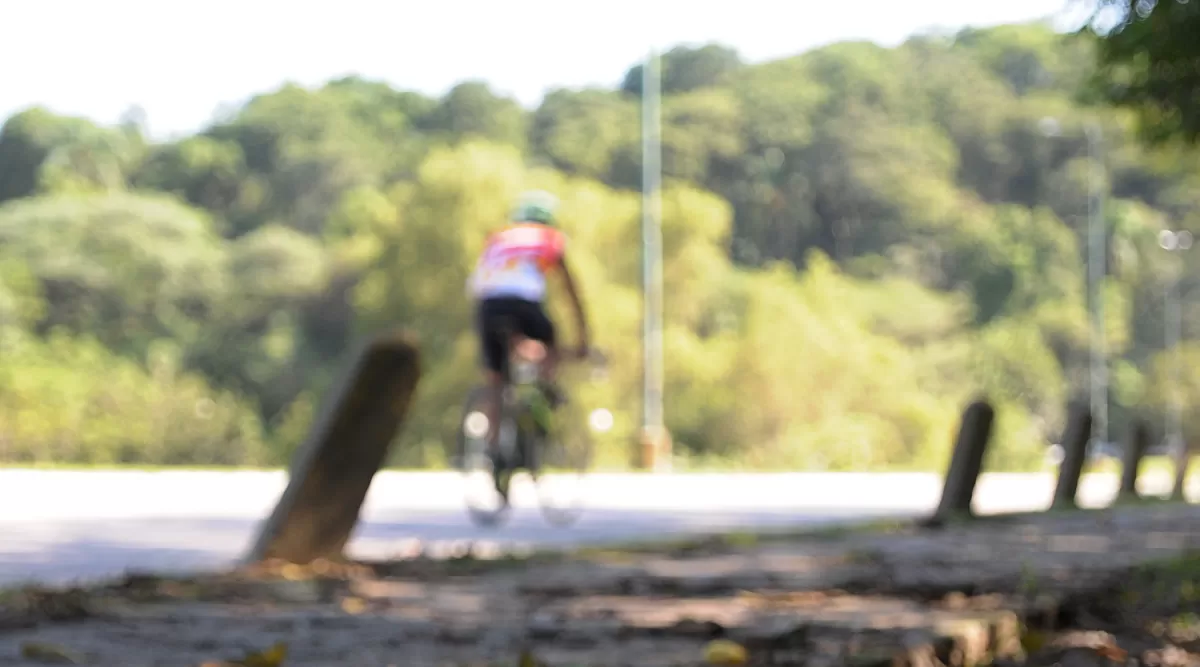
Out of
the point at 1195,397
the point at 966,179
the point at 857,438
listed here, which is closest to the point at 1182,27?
the point at 857,438

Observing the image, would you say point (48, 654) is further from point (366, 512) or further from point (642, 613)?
point (366, 512)

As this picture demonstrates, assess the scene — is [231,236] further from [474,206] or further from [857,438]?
[857,438]

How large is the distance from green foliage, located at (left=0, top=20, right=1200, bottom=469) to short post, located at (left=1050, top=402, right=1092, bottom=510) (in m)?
1.69

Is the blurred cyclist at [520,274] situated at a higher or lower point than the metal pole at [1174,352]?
lower

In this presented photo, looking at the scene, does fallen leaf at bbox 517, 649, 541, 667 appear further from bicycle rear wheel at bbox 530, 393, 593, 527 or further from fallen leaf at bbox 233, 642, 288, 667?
bicycle rear wheel at bbox 530, 393, 593, 527

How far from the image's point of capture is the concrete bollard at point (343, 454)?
5492mm

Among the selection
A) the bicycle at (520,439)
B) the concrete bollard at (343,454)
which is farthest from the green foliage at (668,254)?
the concrete bollard at (343,454)

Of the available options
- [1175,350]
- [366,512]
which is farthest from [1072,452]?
[1175,350]

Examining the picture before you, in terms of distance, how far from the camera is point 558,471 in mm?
12633

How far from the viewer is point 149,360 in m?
73.8

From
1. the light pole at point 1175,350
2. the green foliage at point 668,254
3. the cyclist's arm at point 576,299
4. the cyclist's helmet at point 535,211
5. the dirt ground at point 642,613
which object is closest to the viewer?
the dirt ground at point 642,613

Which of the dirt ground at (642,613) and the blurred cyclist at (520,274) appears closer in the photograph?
the dirt ground at (642,613)

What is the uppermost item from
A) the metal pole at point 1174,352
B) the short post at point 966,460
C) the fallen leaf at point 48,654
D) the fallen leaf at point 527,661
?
the metal pole at point 1174,352

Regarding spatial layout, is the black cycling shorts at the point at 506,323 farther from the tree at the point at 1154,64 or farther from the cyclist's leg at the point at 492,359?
the tree at the point at 1154,64
